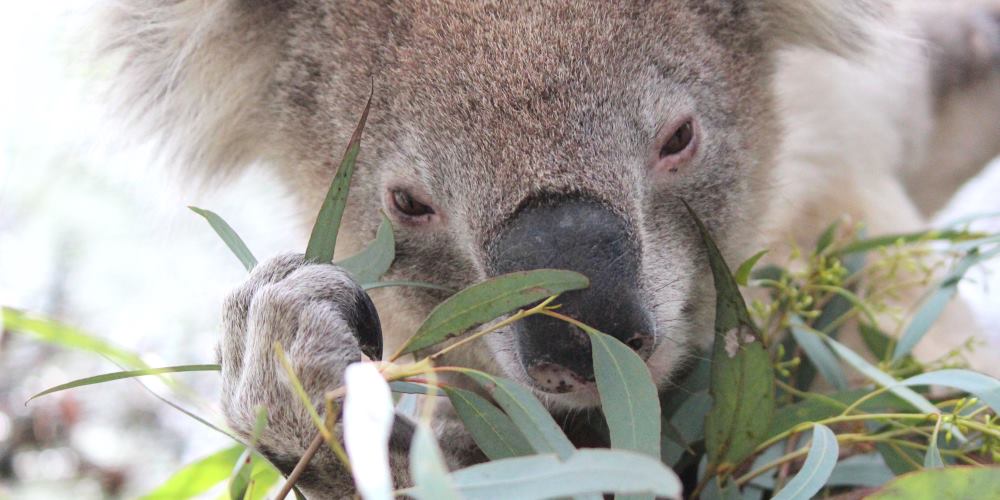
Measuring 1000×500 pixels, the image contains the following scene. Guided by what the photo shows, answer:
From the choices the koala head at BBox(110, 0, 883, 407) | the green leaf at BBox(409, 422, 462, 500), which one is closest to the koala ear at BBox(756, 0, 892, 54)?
the koala head at BBox(110, 0, 883, 407)

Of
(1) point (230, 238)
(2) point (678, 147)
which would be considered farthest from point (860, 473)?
(1) point (230, 238)

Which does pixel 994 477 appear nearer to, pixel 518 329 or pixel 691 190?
pixel 518 329

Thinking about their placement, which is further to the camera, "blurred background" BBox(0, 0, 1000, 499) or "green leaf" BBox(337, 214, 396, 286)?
"blurred background" BBox(0, 0, 1000, 499)

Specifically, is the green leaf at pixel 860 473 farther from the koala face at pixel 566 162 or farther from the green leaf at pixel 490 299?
the green leaf at pixel 490 299

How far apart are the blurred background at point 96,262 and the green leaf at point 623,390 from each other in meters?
1.07

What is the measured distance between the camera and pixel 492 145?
4.91 ft

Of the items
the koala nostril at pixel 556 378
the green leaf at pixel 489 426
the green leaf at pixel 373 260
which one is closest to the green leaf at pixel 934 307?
the koala nostril at pixel 556 378

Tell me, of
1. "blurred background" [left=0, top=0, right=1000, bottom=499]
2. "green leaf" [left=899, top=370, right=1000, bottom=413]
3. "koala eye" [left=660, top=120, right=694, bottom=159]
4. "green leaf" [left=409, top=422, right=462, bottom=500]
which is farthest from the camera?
"blurred background" [left=0, top=0, right=1000, bottom=499]

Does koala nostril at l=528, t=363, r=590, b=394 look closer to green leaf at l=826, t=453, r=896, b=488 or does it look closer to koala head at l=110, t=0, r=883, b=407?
koala head at l=110, t=0, r=883, b=407

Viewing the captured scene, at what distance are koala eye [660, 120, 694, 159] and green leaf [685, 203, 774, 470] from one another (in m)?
0.25

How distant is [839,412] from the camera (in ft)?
4.84

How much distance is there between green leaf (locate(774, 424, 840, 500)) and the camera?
3.99 ft

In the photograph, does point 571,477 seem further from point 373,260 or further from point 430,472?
point 373,260

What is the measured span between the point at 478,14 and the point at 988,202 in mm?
3002
